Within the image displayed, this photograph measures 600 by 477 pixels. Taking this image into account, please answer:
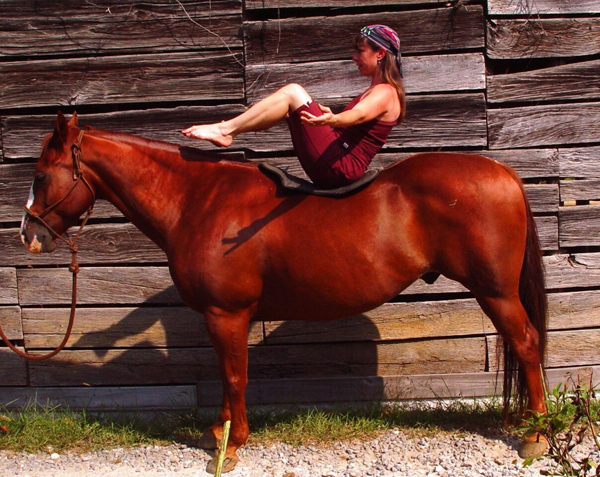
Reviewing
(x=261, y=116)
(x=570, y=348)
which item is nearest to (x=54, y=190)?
(x=261, y=116)

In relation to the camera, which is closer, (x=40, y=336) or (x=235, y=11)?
(x=235, y=11)

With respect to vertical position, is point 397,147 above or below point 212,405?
above

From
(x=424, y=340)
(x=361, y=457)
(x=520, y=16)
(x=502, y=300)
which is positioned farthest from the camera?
(x=424, y=340)

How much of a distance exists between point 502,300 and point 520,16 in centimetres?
201

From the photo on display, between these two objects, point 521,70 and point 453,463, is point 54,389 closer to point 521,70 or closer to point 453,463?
point 453,463

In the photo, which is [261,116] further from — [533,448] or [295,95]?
[533,448]

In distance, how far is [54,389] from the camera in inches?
171

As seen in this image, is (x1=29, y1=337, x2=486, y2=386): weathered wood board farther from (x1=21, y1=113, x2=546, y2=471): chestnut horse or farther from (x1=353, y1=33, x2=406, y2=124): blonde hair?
(x1=353, y1=33, x2=406, y2=124): blonde hair

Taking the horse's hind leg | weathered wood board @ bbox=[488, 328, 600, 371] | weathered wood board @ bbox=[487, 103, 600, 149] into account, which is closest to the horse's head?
the horse's hind leg

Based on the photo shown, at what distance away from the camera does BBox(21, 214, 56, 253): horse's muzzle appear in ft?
10.6

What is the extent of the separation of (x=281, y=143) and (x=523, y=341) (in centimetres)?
201

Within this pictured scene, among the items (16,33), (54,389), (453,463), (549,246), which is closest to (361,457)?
(453,463)

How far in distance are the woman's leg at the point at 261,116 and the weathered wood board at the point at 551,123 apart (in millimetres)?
1671

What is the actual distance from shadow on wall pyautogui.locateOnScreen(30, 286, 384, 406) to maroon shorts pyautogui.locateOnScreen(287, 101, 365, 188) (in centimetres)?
141
